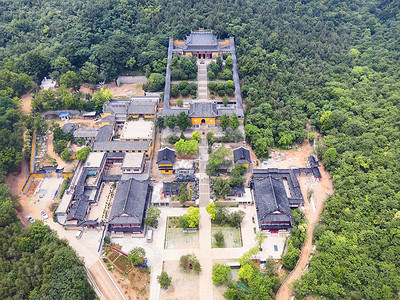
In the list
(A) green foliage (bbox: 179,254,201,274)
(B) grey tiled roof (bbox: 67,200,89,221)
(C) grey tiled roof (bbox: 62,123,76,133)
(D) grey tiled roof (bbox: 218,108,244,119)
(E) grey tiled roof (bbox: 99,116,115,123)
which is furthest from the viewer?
(D) grey tiled roof (bbox: 218,108,244,119)

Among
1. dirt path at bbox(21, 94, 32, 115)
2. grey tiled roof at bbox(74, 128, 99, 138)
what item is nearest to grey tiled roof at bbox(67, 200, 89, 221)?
grey tiled roof at bbox(74, 128, 99, 138)

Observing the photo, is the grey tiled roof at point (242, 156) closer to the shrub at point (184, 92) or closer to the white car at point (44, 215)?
the shrub at point (184, 92)

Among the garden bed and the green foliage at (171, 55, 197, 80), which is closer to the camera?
the garden bed

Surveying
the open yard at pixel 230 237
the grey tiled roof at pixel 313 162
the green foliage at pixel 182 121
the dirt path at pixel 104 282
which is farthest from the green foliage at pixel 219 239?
the grey tiled roof at pixel 313 162

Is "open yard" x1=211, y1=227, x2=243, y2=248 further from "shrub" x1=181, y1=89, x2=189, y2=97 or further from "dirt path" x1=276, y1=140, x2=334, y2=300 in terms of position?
"shrub" x1=181, y1=89, x2=189, y2=97

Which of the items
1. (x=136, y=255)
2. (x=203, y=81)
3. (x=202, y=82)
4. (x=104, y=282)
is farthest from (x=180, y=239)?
→ (x=203, y=81)

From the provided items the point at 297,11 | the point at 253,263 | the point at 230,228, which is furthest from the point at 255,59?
the point at 253,263

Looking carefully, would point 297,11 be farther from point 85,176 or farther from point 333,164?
point 85,176

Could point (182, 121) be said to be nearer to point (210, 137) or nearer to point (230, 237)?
point (210, 137)
